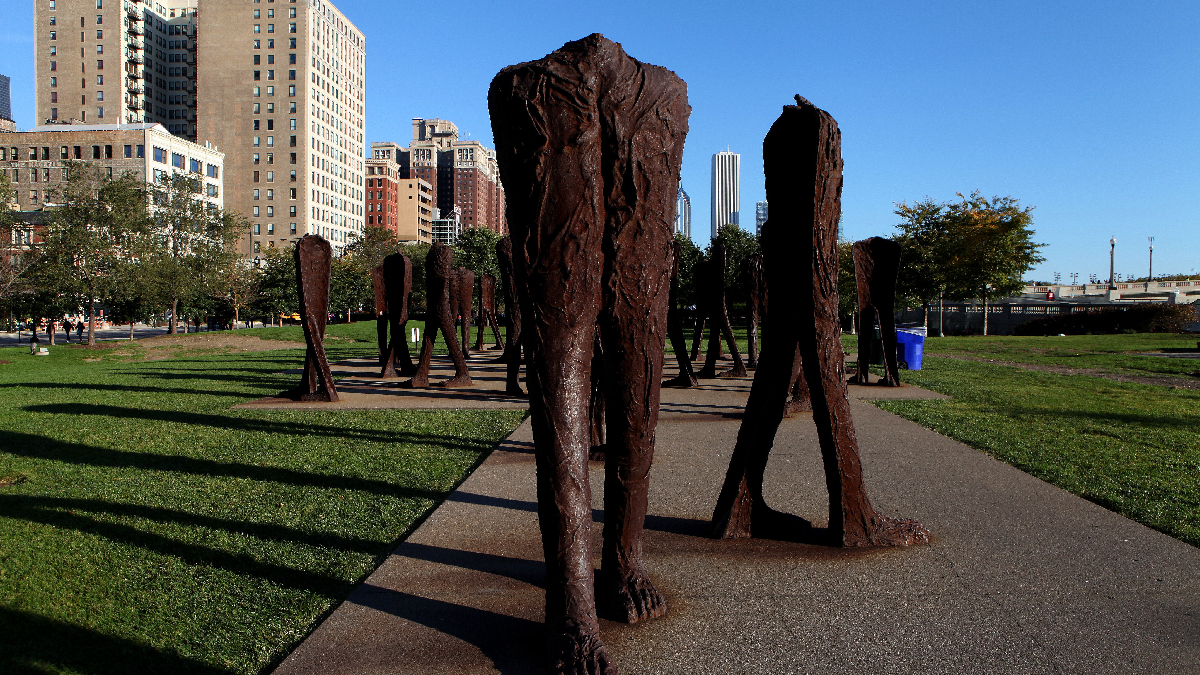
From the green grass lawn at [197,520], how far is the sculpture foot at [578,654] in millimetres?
1191

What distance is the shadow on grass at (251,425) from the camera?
26.5ft

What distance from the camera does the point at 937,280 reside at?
3609 cm

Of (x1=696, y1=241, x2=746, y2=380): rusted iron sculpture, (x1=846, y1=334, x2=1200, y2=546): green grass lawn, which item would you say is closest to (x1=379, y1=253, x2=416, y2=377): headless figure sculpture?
(x1=696, y1=241, x2=746, y2=380): rusted iron sculpture

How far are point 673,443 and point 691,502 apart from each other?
2.44 meters

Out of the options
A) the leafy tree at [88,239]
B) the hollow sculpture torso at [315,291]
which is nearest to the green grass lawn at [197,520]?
the hollow sculpture torso at [315,291]

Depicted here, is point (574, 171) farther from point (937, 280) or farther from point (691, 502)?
point (937, 280)

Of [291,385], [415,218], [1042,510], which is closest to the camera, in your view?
[1042,510]

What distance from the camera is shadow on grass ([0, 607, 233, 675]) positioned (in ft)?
9.48

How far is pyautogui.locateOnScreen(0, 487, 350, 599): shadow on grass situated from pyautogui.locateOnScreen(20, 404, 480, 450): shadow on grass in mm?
3146

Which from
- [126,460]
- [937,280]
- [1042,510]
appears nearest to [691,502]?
[1042,510]

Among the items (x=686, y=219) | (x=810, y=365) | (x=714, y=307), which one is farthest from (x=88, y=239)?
(x=686, y=219)

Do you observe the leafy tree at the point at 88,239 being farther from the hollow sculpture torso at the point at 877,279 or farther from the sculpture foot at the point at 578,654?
the sculpture foot at the point at 578,654

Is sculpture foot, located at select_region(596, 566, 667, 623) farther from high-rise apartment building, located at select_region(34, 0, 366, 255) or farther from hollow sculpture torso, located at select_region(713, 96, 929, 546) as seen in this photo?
high-rise apartment building, located at select_region(34, 0, 366, 255)

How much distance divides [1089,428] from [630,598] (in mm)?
7633
